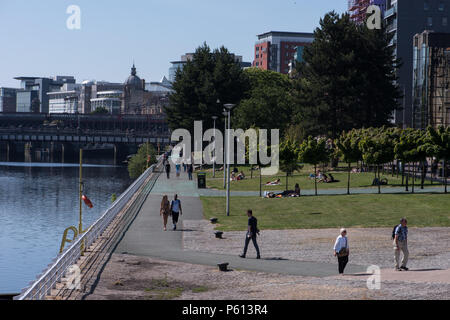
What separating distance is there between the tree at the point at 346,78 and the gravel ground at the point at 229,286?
5591 cm

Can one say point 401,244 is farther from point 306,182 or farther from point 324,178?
point 306,182

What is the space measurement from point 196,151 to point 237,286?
3102 inches

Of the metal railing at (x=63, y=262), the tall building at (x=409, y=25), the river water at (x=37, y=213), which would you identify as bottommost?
the river water at (x=37, y=213)

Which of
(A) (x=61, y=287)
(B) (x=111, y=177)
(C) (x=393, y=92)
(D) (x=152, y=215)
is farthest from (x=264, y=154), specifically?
(B) (x=111, y=177)

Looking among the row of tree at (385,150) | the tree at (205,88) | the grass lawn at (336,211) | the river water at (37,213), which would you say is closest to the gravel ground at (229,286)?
the river water at (37,213)

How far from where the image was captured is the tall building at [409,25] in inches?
4828

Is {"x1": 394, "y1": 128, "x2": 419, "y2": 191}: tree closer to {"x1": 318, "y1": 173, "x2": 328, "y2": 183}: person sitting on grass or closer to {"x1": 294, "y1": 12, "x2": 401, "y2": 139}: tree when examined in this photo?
{"x1": 318, "y1": 173, "x2": 328, "y2": 183}: person sitting on grass

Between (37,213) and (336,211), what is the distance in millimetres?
32420

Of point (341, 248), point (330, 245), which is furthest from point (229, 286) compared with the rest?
point (330, 245)

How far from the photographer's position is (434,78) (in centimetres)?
10006

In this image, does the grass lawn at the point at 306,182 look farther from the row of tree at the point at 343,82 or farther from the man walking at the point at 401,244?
the man walking at the point at 401,244

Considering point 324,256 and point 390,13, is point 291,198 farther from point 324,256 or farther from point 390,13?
point 390,13

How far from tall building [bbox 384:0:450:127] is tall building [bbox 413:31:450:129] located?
19.2 metres

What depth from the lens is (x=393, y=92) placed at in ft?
266
